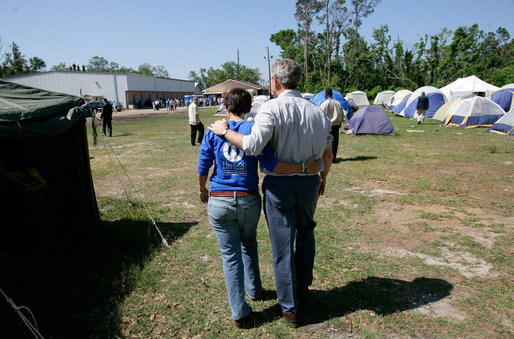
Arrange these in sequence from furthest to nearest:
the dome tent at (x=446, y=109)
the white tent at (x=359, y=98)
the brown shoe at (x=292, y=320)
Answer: the white tent at (x=359, y=98)
the dome tent at (x=446, y=109)
the brown shoe at (x=292, y=320)

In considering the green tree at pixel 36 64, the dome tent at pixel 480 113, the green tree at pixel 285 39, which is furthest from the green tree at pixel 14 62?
the dome tent at pixel 480 113

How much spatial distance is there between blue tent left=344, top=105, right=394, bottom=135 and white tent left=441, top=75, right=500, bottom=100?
602 inches

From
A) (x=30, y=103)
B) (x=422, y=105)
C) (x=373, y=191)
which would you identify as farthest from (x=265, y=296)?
(x=422, y=105)

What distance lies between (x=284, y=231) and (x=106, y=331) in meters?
1.80

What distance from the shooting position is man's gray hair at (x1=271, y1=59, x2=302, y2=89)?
242cm

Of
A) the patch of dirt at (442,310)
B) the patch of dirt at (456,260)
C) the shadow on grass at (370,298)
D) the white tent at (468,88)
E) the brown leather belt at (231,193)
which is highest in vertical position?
the white tent at (468,88)

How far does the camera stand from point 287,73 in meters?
2.42

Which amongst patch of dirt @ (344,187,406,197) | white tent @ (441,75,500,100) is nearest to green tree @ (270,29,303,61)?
white tent @ (441,75,500,100)

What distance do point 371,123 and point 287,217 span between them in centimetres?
1297

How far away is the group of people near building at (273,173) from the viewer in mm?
2314

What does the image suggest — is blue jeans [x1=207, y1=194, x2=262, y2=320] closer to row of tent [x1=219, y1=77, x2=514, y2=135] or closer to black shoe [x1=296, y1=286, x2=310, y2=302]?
black shoe [x1=296, y1=286, x2=310, y2=302]

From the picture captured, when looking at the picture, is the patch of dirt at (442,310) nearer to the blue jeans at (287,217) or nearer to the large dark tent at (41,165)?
the blue jeans at (287,217)

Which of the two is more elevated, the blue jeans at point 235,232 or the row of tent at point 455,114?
the row of tent at point 455,114

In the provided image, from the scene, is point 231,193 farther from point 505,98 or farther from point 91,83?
point 91,83
